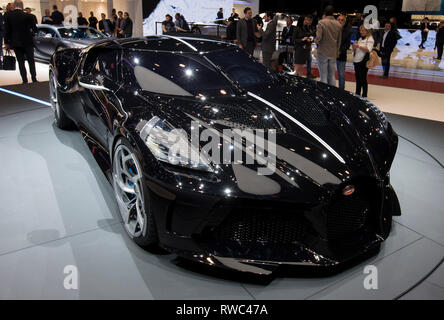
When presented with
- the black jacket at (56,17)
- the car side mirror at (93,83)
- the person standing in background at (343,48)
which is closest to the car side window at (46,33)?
the black jacket at (56,17)

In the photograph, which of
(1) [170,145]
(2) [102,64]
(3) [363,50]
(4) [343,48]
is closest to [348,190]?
(1) [170,145]

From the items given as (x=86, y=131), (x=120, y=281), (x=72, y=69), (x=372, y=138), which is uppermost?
(x=72, y=69)

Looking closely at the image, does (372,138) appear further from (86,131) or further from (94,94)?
(86,131)

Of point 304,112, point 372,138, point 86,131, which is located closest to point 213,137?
point 304,112

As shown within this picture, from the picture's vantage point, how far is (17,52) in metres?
7.34

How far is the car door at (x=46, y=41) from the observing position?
30.9 feet

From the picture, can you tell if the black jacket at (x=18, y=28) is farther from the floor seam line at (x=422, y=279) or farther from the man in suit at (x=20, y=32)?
the floor seam line at (x=422, y=279)

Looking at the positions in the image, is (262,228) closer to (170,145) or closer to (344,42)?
(170,145)

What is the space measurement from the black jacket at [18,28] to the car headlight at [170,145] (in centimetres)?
628

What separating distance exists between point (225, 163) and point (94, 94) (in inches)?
62.0

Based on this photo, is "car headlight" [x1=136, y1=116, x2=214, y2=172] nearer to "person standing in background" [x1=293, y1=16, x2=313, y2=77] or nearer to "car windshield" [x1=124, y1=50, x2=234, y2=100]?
"car windshield" [x1=124, y1=50, x2=234, y2=100]

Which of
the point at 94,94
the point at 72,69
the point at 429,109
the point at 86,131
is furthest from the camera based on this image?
the point at 429,109

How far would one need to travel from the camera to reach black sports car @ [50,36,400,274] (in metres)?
1.88

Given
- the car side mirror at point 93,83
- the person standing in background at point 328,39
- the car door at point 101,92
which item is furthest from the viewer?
the person standing in background at point 328,39
